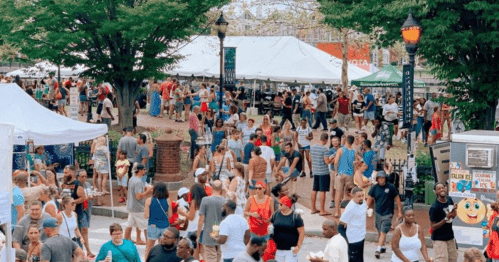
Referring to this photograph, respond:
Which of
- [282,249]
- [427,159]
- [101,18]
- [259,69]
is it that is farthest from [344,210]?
[259,69]

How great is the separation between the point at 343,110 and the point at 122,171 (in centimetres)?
1492

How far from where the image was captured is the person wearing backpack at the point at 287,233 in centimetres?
1213

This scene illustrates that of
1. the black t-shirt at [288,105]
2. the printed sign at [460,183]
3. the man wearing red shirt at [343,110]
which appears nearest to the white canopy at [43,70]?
the black t-shirt at [288,105]

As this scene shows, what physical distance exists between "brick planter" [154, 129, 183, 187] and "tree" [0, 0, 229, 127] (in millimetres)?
4236

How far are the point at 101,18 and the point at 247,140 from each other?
Answer: 747 centimetres

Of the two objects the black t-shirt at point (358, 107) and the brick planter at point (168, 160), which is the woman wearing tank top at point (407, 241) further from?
the black t-shirt at point (358, 107)

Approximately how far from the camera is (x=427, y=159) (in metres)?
20.8

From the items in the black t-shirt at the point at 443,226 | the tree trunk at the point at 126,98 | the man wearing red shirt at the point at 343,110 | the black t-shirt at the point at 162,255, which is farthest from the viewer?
the man wearing red shirt at the point at 343,110

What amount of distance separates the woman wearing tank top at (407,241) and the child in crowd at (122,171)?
8.80 meters

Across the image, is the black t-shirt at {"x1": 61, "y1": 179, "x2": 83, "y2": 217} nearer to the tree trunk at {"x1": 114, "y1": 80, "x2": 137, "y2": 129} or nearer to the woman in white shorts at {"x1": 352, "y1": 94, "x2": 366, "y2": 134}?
the tree trunk at {"x1": 114, "y1": 80, "x2": 137, "y2": 129}

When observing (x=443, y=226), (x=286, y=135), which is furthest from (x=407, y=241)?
(x=286, y=135)

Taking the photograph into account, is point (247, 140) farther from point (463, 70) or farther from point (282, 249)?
point (282, 249)

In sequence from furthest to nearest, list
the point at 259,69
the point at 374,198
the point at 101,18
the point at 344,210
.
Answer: the point at 259,69, the point at 101,18, the point at 374,198, the point at 344,210

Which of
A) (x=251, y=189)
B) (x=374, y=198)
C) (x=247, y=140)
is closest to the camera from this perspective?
(x=374, y=198)
